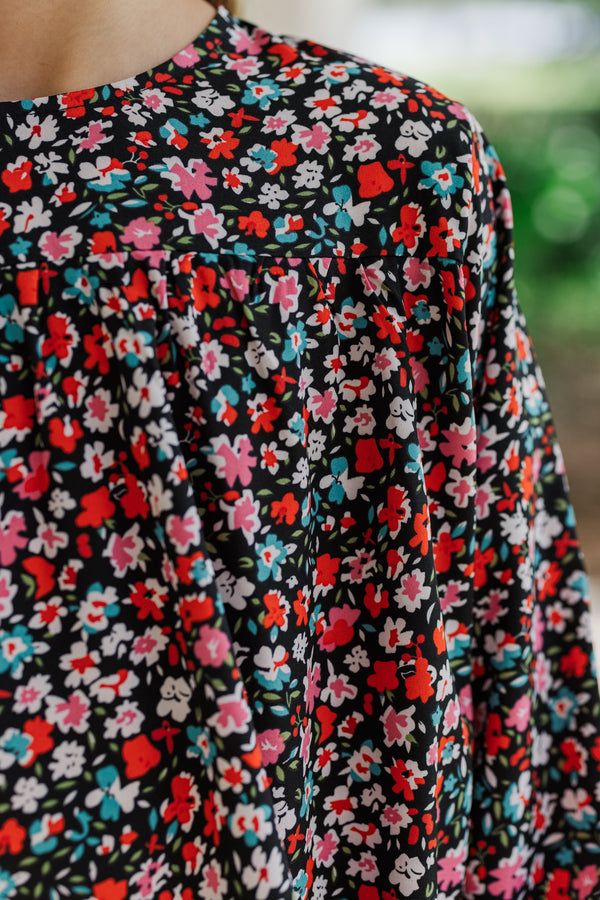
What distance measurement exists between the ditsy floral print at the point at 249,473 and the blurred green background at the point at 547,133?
7.56 feet

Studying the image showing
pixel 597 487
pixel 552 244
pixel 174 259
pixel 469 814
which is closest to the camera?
pixel 174 259

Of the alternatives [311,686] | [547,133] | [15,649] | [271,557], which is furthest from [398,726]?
[547,133]

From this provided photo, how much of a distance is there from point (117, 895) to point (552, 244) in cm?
322

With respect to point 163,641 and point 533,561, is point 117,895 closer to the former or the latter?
point 163,641

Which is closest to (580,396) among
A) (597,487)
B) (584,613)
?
(597,487)

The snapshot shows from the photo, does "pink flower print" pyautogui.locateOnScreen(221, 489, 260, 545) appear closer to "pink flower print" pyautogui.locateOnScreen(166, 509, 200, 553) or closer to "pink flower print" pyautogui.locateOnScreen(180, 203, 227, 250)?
"pink flower print" pyautogui.locateOnScreen(166, 509, 200, 553)

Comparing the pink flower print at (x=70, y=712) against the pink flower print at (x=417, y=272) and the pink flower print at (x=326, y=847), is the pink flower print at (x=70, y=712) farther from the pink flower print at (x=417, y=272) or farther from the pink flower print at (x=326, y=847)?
the pink flower print at (x=417, y=272)

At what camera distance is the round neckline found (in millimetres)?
555

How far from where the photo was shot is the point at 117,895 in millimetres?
589

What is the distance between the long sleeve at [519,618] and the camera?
0.67m

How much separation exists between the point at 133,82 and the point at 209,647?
407 millimetres

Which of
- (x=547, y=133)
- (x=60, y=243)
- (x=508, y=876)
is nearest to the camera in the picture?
(x=60, y=243)

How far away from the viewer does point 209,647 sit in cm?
54

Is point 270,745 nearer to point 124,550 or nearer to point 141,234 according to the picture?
point 124,550
